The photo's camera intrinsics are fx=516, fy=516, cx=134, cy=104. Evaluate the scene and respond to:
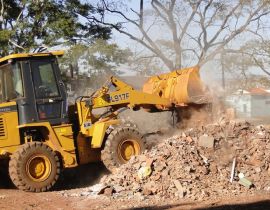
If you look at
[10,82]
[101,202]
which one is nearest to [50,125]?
[10,82]

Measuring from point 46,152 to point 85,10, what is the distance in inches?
758

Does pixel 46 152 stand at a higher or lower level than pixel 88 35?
lower

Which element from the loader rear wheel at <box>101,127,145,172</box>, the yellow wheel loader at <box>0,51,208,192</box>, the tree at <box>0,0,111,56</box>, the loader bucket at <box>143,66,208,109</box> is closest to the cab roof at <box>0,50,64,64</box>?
the yellow wheel loader at <box>0,51,208,192</box>

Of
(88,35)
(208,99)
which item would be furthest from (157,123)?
(88,35)

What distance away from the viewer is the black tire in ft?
32.7

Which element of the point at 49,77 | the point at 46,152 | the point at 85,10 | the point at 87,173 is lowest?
the point at 87,173

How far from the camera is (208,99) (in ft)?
41.2

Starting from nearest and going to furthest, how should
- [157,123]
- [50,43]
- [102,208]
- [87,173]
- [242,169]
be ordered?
[102,208], [242,169], [87,173], [157,123], [50,43]

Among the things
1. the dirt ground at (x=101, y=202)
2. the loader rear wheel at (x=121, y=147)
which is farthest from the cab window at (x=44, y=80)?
the dirt ground at (x=101, y=202)

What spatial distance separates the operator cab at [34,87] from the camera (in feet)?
34.4

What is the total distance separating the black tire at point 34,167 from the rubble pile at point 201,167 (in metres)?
1.10

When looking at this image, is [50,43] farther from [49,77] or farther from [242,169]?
[242,169]

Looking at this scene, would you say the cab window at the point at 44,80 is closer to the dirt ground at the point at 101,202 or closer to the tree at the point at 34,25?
the dirt ground at the point at 101,202

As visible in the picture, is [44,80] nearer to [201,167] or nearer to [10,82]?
[10,82]
